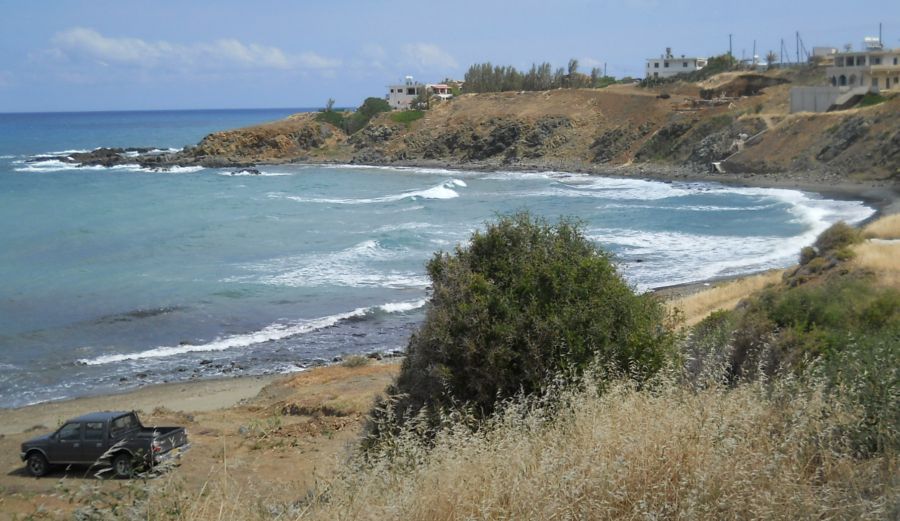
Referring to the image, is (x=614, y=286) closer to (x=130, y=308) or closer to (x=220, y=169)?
(x=130, y=308)

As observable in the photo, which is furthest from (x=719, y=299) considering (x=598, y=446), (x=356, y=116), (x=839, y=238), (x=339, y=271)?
(x=356, y=116)

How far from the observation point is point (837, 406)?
6.00 meters

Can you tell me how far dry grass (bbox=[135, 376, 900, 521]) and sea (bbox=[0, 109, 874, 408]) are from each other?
47.2 ft

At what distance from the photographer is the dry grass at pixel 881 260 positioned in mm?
15062

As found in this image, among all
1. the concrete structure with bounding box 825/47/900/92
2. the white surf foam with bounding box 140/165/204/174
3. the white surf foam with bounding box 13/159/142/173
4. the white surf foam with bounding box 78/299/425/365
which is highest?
the concrete structure with bounding box 825/47/900/92

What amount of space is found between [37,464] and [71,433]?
0.92m

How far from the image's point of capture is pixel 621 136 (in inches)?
3349

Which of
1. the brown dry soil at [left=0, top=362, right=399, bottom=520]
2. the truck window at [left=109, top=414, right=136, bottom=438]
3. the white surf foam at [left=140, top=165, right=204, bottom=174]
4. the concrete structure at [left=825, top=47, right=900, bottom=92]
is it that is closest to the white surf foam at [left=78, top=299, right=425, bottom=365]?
the brown dry soil at [left=0, top=362, right=399, bottom=520]

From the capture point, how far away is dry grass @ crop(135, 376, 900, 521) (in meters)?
4.95

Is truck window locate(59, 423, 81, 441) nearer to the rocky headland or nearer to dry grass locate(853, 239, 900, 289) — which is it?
dry grass locate(853, 239, 900, 289)

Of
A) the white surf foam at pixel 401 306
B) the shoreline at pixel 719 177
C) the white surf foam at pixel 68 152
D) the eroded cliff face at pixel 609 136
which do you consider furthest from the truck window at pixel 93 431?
the white surf foam at pixel 68 152

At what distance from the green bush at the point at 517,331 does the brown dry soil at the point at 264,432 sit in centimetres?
140

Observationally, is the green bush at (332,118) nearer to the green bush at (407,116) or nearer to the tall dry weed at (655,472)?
the green bush at (407,116)

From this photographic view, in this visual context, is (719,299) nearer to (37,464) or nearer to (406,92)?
(37,464)
